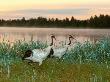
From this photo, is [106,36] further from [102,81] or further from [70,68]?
[102,81]

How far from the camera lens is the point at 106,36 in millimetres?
25438

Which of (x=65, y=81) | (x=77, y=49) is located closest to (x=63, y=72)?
(x=65, y=81)

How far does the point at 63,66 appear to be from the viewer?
1961 cm

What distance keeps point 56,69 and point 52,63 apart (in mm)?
1832

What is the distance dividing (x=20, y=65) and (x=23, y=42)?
5.92m

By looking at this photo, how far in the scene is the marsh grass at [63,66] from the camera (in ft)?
54.7

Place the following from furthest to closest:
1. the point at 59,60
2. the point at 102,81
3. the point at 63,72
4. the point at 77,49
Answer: the point at 77,49 → the point at 59,60 → the point at 63,72 → the point at 102,81

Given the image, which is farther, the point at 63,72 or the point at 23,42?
the point at 23,42

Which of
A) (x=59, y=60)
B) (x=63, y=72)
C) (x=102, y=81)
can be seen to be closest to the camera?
(x=102, y=81)

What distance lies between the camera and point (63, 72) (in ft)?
59.7

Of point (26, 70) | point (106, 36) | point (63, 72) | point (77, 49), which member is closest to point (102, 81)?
point (63, 72)

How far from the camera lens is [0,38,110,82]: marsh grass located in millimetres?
16667

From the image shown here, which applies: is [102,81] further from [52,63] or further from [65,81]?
[52,63]

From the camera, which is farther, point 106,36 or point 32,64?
point 106,36
